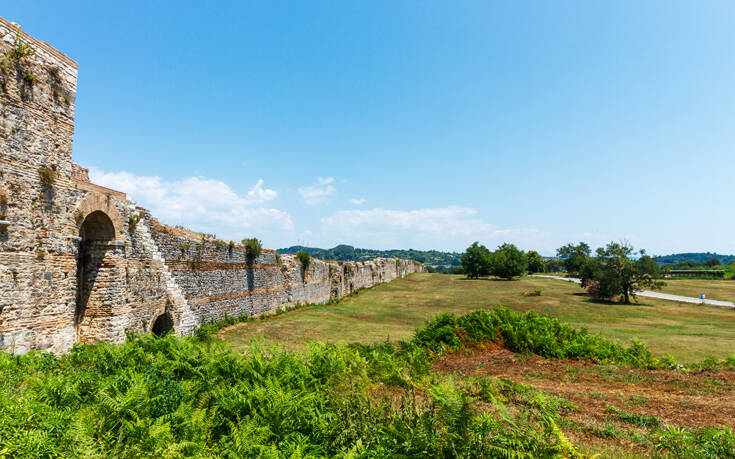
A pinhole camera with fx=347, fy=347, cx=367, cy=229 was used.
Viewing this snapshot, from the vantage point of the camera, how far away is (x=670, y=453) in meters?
4.85

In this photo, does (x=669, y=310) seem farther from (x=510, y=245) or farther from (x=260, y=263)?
(x=510, y=245)

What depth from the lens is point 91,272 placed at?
12367mm

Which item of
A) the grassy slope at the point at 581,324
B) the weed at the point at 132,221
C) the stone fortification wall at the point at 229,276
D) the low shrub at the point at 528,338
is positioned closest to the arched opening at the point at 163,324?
the stone fortification wall at the point at 229,276

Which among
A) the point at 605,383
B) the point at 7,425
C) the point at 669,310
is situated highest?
the point at 7,425

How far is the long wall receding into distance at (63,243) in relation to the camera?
375 inches

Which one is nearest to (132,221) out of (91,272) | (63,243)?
(91,272)

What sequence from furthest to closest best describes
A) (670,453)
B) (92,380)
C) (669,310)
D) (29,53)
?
(669,310)
(29,53)
(92,380)
(670,453)

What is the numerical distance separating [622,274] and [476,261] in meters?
41.8

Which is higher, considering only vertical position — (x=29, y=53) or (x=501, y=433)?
(x=29, y=53)

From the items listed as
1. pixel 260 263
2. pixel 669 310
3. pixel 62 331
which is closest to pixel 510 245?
pixel 669 310

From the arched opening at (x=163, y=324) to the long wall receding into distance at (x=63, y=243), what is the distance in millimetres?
46

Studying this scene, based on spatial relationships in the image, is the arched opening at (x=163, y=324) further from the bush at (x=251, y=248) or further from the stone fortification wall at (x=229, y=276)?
the bush at (x=251, y=248)

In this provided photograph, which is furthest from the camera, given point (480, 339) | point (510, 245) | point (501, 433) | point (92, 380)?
point (510, 245)

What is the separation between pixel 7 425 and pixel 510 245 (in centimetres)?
8839
